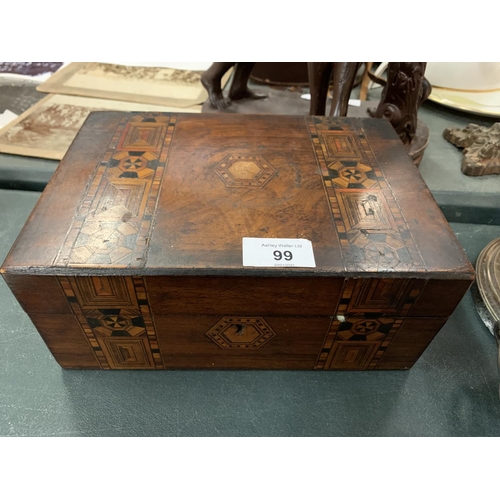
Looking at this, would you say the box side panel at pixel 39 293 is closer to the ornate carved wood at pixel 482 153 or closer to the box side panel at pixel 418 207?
the box side panel at pixel 418 207

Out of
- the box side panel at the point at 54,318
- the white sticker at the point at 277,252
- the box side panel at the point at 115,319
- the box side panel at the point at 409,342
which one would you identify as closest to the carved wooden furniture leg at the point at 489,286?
the box side panel at the point at 409,342

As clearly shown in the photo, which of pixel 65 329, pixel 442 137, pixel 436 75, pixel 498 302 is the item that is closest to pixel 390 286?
pixel 498 302

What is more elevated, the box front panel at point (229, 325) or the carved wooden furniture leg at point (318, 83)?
the carved wooden furniture leg at point (318, 83)

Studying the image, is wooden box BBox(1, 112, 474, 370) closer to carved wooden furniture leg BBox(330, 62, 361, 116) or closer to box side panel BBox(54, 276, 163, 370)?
box side panel BBox(54, 276, 163, 370)

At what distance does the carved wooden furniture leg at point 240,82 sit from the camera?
5.88 ft

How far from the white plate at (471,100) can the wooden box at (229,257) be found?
1042 mm

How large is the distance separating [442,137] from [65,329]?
5.66 ft

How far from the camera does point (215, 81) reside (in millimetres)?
1721

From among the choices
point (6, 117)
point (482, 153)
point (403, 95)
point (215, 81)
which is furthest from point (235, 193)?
point (6, 117)

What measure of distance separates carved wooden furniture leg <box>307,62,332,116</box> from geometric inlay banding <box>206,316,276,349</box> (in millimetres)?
939

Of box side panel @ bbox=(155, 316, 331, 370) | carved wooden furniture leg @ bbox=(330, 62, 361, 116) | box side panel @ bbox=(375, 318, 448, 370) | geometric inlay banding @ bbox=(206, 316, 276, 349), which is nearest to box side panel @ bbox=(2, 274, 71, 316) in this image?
box side panel @ bbox=(155, 316, 331, 370)

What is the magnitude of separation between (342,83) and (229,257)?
0.87m

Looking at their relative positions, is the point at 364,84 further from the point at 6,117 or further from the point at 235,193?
the point at 6,117

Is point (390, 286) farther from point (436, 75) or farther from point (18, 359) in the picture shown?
point (436, 75)
